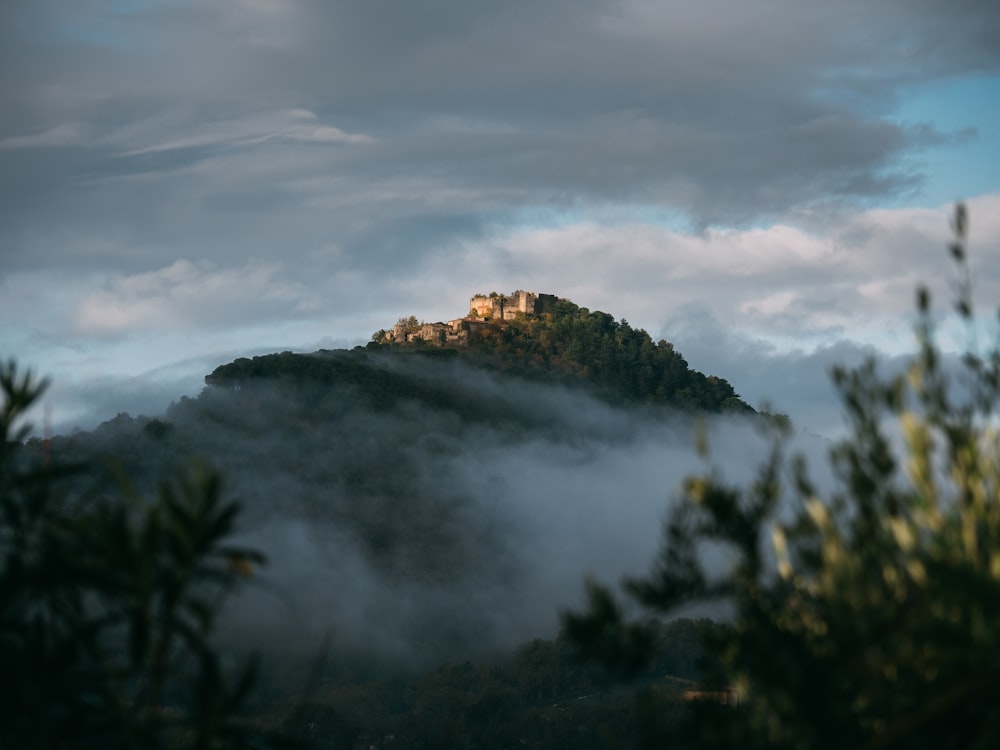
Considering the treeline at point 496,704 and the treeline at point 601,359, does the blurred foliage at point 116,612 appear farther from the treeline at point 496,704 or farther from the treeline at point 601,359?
the treeline at point 601,359

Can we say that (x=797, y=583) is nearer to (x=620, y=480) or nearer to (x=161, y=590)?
(x=161, y=590)

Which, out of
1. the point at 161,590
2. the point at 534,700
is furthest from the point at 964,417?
the point at 534,700

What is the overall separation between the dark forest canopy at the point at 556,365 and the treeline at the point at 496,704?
5783cm

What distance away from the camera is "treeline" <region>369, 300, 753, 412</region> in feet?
551

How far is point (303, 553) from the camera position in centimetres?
15062

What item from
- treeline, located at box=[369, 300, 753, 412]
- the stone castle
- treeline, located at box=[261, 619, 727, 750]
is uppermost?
the stone castle

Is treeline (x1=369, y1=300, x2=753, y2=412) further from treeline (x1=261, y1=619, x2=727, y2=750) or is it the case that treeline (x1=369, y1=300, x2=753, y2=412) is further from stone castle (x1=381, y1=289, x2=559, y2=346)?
Result: treeline (x1=261, y1=619, x2=727, y2=750)

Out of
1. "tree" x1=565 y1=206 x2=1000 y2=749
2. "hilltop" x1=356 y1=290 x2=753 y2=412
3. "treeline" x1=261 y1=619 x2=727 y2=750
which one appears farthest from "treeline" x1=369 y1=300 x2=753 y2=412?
"tree" x1=565 y1=206 x2=1000 y2=749

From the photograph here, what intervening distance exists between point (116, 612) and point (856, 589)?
11.9 ft

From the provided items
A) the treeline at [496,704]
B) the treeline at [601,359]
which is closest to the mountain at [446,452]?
the treeline at [601,359]

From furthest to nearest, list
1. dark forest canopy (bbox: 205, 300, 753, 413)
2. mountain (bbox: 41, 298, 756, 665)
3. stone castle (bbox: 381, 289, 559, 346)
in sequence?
stone castle (bbox: 381, 289, 559, 346) → dark forest canopy (bbox: 205, 300, 753, 413) → mountain (bbox: 41, 298, 756, 665)

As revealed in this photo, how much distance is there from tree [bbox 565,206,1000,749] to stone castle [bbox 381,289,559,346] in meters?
169


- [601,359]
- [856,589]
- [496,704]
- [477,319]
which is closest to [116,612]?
[856,589]

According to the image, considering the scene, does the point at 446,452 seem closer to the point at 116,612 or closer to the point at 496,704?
the point at 496,704
